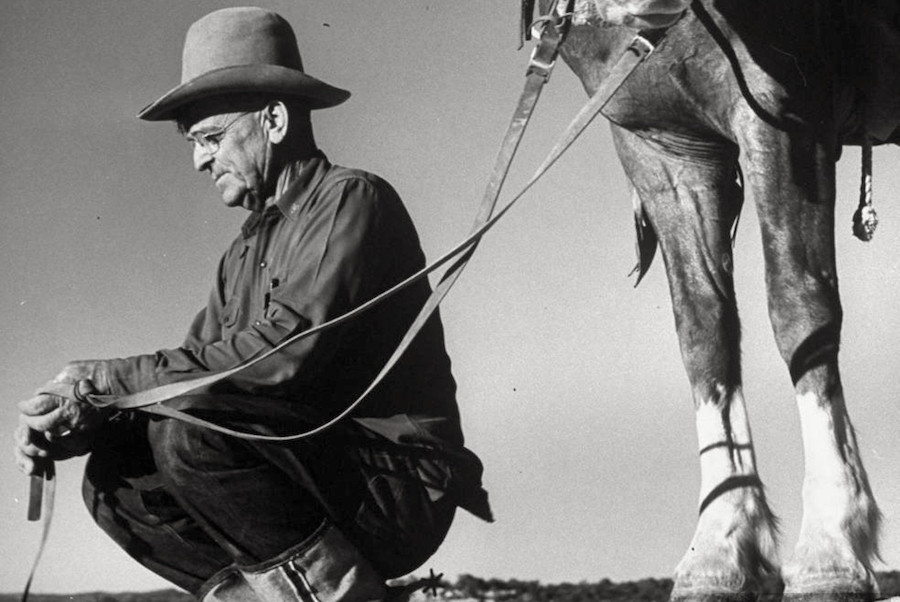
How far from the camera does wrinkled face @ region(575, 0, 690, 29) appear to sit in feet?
6.38

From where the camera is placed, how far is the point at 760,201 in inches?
78.6

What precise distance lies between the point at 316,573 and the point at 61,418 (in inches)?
15.0

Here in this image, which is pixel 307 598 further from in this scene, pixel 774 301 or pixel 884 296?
pixel 884 296

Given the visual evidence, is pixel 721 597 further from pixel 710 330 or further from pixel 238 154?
pixel 238 154

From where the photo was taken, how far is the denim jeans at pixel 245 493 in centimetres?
185

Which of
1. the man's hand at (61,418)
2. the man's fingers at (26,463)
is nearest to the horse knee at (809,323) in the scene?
the man's hand at (61,418)

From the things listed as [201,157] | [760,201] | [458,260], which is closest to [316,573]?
[458,260]

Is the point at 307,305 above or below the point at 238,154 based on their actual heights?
below

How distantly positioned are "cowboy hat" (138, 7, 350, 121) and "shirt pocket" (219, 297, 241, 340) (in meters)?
0.30

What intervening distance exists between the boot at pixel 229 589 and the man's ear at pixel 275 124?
2.05ft

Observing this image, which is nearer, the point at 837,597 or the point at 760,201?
the point at 837,597

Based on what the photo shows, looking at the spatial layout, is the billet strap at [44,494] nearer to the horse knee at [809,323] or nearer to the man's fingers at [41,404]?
the man's fingers at [41,404]

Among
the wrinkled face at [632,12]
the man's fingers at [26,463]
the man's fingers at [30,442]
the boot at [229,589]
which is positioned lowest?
the boot at [229,589]

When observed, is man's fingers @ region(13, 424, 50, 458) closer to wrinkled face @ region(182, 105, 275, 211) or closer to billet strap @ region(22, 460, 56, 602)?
billet strap @ region(22, 460, 56, 602)
